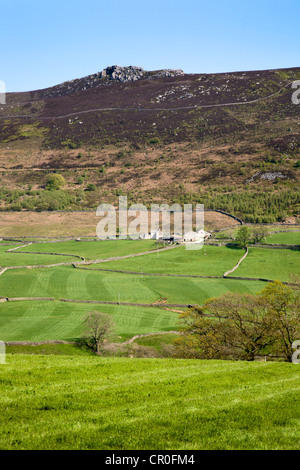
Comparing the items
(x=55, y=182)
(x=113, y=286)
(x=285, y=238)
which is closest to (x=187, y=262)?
(x=113, y=286)

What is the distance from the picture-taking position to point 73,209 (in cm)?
14688

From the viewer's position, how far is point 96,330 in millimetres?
46312

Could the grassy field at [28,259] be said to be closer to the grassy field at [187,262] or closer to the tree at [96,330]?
the grassy field at [187,262]

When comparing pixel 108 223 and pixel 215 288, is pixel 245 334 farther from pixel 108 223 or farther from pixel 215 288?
pixel 108 223

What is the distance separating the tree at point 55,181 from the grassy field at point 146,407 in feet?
508

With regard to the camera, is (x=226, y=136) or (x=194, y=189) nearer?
(x=194, y=189)

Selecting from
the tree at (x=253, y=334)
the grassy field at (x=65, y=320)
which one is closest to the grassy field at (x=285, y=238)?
the grassy field at (x=65, y=320)

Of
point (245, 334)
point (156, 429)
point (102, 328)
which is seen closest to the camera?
point (156, 429)

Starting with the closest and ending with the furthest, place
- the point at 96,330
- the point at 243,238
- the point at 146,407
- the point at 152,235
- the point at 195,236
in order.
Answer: the point at 146,407 → the point at 96,330 → the point at 243,238 → the point at 195,236 → the point at 152,235

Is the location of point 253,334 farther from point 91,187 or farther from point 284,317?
point 91,187

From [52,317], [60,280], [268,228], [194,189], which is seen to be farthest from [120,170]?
[52,317]

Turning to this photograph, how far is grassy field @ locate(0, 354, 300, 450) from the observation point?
984 cm

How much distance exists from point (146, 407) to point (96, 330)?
115ft

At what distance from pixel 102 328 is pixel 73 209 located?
105 m
